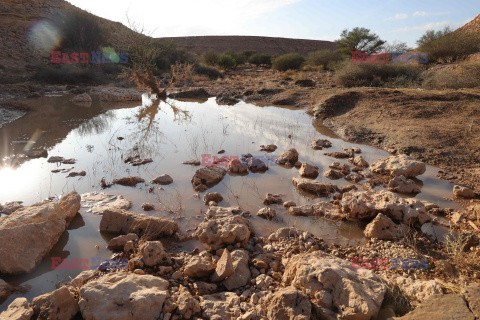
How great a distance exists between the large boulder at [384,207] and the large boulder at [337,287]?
4.48 ft

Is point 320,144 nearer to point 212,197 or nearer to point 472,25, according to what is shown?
point 212,197

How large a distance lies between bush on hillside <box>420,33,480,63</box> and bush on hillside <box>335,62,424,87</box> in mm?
3789

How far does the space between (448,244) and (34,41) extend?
26436mm

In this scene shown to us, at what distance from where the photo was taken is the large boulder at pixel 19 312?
1.88m

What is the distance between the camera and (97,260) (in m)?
2.93

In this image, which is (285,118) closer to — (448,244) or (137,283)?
(448,244)

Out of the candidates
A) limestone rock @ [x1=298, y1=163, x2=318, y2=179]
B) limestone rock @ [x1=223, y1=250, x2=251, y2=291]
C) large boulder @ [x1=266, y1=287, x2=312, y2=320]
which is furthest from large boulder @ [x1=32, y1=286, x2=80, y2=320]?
limestone rock @ [x1=298, y1=163, x2=318, y2=179]

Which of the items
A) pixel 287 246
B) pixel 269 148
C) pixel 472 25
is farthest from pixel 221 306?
pixel 472 25

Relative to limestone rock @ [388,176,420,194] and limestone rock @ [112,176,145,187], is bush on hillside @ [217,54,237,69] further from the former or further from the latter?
limestone rock @ [388,176,420,194]

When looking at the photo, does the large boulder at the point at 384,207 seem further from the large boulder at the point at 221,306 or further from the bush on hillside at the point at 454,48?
the bush on hillside at the point at 454,48

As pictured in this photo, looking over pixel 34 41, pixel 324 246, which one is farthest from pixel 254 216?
pixel 34 41

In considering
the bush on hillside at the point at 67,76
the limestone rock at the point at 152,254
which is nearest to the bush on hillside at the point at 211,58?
the bush on hillside at the point at 67,76

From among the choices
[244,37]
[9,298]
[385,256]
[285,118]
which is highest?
[244,37]

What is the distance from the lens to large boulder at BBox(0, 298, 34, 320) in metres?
1.88
